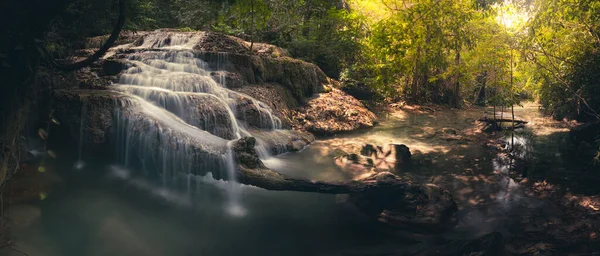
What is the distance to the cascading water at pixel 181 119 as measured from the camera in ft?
25.8

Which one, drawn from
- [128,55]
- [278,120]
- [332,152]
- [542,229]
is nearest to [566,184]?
[542,229]

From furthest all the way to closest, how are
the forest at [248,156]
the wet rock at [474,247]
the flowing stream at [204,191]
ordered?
1. the flowing stream at [204,191]
2. the forest at [248,156]
3. the wet rock at [474,247]

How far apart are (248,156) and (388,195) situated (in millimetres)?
2702

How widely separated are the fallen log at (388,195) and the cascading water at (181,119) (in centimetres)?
75

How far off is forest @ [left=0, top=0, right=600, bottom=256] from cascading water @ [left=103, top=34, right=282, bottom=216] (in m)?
0.04

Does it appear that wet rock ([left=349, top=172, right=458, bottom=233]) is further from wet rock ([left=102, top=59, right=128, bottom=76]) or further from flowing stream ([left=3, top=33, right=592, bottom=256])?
wet rock ([left=102, top=59, right=128, bottom=76])

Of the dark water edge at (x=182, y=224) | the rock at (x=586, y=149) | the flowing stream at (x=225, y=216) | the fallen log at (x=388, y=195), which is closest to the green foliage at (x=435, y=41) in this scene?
the rock at (x=586, y=149)

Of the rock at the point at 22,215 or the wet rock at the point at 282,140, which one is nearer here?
the rock at the point at 22,215

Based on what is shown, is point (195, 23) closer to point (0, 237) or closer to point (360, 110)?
point (360, 110)

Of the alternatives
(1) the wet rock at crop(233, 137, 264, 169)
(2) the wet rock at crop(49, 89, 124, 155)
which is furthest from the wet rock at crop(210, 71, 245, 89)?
(1) the wet rock at crop(233, 137, 264, 169)

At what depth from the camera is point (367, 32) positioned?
21.2 m

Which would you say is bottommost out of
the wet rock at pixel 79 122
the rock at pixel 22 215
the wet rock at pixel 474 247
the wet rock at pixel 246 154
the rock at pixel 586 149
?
the wet rock at pixel 474 247

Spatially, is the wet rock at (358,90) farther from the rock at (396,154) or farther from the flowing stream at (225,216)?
the flowing stream at (225,216)

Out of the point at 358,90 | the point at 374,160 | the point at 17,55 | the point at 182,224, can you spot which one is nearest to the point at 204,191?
the point at 182,224
